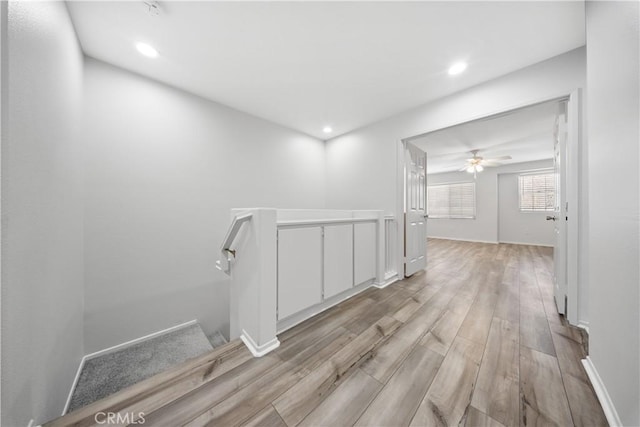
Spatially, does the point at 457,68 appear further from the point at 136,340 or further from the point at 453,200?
the point at 453,200

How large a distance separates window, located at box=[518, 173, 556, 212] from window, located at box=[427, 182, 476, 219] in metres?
1.17

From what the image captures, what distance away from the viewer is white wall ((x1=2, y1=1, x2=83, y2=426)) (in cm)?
86

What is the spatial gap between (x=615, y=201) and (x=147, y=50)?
11.5 feet

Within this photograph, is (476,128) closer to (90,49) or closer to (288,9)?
(288,9)

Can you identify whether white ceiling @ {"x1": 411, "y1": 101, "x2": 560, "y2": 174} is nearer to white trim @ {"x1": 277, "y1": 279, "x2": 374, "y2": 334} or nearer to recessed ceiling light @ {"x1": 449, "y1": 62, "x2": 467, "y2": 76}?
recessed ceiling light @ {"x1": 449, "y1": 62, "x2": 467, "y2": 76}

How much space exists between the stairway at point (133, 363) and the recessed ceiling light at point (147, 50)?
2.91m

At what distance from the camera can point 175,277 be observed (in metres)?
2.45

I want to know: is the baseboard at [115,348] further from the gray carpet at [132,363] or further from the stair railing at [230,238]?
the stair railing at [230,238]

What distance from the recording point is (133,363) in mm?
1962

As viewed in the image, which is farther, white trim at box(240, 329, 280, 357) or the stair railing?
the stair railing

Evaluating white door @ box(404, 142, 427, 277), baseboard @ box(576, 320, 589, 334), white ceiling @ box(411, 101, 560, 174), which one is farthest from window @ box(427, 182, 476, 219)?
baseboard @ box(576, 320, 589, 334)

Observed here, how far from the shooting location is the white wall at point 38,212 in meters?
0.86

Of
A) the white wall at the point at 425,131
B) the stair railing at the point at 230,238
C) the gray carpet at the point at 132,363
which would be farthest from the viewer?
the white wall at the point at 425,131

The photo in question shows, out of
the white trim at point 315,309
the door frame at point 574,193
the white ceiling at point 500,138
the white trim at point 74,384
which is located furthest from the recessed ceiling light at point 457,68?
the white trim at point 74,384
